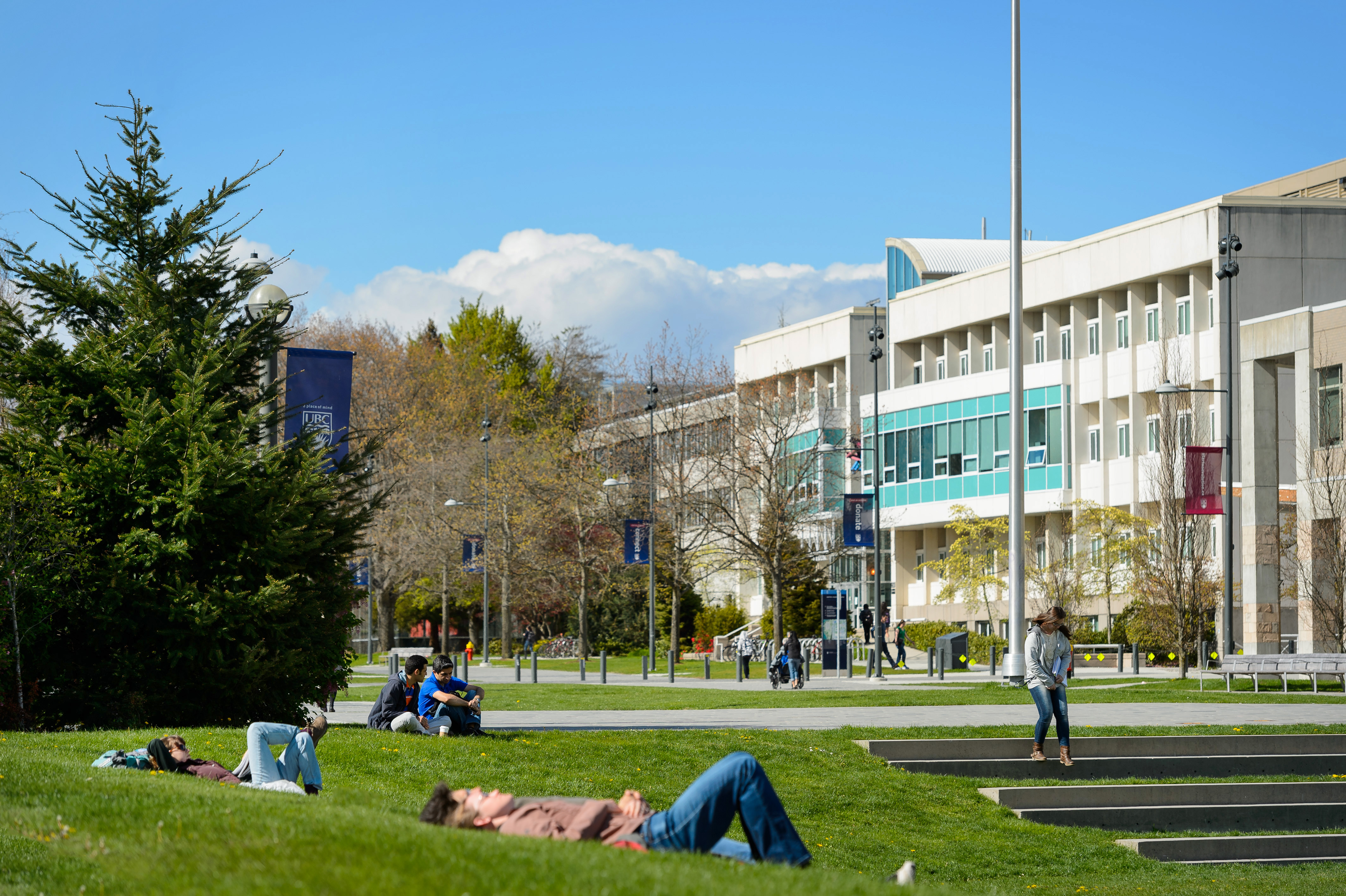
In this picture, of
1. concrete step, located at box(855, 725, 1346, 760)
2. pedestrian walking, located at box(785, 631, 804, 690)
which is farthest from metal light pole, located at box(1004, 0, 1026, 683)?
pedestrian walking, located at box(785, 631, 804, 690)

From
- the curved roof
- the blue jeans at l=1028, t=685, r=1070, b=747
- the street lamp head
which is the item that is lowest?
the blue jeans at l=1028, t=685, r=1070, b=747

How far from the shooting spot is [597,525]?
2419 inches

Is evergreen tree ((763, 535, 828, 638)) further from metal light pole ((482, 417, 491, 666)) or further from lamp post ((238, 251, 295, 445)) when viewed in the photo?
lamp post ((238, 251, 295, 445))

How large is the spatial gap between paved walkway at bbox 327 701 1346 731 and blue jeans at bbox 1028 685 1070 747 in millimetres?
2802

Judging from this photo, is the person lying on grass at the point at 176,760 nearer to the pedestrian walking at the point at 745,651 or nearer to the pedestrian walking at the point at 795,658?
the pedestrian walking at the point at 795,658

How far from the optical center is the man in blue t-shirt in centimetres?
1495

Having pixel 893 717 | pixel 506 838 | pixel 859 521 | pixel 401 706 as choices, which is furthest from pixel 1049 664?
pixel 859 521

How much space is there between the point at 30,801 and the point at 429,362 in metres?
70.1

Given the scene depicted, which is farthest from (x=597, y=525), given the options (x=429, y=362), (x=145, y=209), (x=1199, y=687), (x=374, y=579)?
(x=145, y=209)

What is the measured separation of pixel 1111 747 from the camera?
1648 cm

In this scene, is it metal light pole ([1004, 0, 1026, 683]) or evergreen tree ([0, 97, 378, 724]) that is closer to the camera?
evergreen tree ([0, 97, 378, 724])

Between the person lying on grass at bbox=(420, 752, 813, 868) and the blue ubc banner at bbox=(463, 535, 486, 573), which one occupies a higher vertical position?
the blue ubc banner at bbox=(463, 535, 486, 573)

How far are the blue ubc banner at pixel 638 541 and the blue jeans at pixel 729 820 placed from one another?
3523 centimetres

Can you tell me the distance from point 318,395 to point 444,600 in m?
45.0
